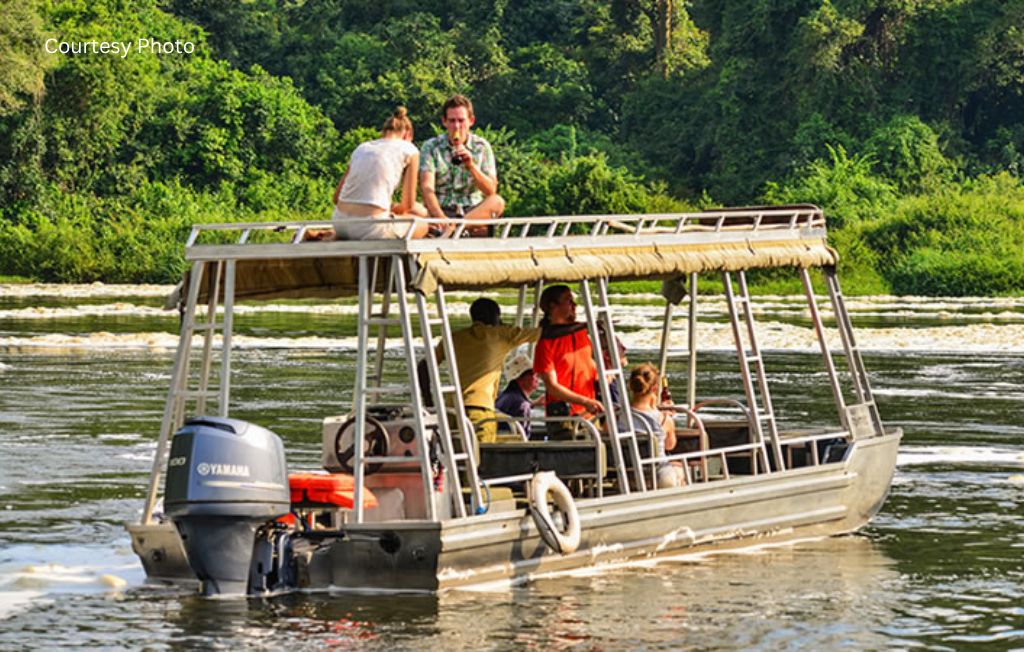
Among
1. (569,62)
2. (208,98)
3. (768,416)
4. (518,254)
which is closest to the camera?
(518,254)

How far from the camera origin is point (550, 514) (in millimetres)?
11758

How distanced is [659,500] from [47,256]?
44.7m

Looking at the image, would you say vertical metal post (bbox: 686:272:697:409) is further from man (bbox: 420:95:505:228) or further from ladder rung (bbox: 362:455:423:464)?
ladder rung (bbox: 362:455:423:464)

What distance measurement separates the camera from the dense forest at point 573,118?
54594 mm

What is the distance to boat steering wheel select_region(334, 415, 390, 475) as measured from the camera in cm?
1170

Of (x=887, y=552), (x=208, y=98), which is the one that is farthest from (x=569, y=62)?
(x=887, y=552)

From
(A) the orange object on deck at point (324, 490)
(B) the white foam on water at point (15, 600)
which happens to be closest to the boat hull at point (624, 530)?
(A) the orange object on deck at point (324, 490)

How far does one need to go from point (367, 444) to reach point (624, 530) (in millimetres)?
1661

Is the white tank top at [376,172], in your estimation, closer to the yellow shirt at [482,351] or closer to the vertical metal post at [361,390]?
the vertical metal post at [361,390]

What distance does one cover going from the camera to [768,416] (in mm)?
13492

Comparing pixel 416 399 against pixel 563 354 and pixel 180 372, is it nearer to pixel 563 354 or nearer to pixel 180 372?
pixel 180 372

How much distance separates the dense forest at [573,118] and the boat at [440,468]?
3732 cm

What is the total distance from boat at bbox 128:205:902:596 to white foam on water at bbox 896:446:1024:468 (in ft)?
14.1

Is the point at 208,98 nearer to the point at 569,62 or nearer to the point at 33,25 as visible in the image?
the point at 33,25
